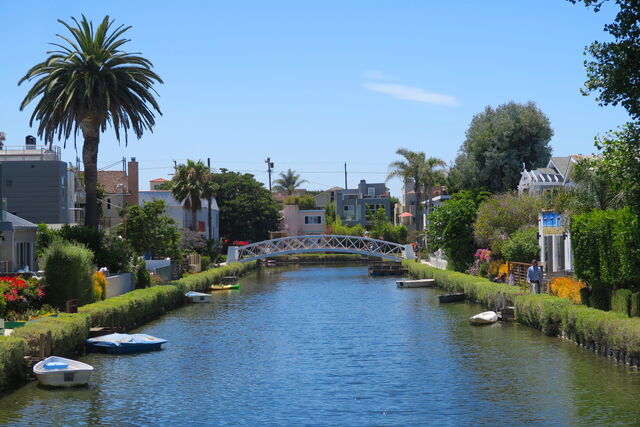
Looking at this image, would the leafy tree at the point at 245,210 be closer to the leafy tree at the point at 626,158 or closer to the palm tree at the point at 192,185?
the palm tree at the point at 192,185

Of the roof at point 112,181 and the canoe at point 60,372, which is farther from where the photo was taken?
the roof at point 112,181

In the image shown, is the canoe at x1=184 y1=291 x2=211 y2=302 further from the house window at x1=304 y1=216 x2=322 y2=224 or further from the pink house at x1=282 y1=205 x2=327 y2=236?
the house window at x1=304 y1=216 x2=322 y2=224

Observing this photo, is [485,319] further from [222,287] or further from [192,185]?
[192,185]

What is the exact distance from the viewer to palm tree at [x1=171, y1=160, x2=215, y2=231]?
3514 inches

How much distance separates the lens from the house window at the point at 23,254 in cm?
4826

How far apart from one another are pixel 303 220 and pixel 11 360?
381ft

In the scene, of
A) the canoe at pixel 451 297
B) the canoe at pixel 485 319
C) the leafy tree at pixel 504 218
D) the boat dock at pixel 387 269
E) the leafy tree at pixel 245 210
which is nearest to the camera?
the canoe at pixel 485 319

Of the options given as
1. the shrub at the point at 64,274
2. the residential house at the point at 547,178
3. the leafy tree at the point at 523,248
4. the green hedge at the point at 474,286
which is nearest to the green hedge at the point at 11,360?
the shrub at the point at 64,274

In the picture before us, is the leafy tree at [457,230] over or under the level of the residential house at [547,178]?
under

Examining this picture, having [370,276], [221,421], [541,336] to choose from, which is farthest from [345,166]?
[221,421]

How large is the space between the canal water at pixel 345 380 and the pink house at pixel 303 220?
91.1 meters

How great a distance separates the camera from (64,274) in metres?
37.6

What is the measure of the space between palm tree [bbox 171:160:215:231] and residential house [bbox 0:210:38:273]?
127 ft

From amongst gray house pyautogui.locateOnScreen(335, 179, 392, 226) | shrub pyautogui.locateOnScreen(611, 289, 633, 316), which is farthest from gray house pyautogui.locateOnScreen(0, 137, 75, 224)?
gray house pyautogui.locateOnScreen(335, 179, 392, 226)
